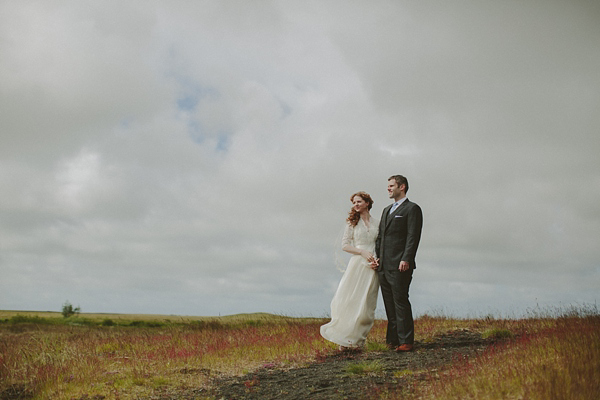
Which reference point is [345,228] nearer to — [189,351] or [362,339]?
[362,339]

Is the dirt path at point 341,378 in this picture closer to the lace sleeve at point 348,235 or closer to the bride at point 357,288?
the bride at point 357,288

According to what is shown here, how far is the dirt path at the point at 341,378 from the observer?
7.52m

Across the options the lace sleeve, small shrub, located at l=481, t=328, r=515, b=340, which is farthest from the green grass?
small shrub, located at l=481, t=328, r=515, b=340

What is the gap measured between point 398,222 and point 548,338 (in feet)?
11.9

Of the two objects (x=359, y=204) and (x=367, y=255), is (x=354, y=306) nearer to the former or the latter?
(x=367, y=255)

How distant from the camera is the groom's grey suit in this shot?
978 centimetres

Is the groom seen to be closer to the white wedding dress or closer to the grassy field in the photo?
the white wedding dress

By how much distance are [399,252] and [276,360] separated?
3.94 m

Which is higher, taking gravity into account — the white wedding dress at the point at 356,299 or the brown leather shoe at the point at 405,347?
the white wedding dress at the point at 356,299

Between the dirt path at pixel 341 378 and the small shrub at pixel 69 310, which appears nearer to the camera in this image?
the dirt path at pixel 341 378

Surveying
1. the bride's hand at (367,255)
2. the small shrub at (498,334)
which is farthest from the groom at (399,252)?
the small shrub at (498,334)

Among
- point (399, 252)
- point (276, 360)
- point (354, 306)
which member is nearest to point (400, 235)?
point (399, 252)

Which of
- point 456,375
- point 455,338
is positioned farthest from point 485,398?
point 455,338

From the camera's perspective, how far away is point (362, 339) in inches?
416
